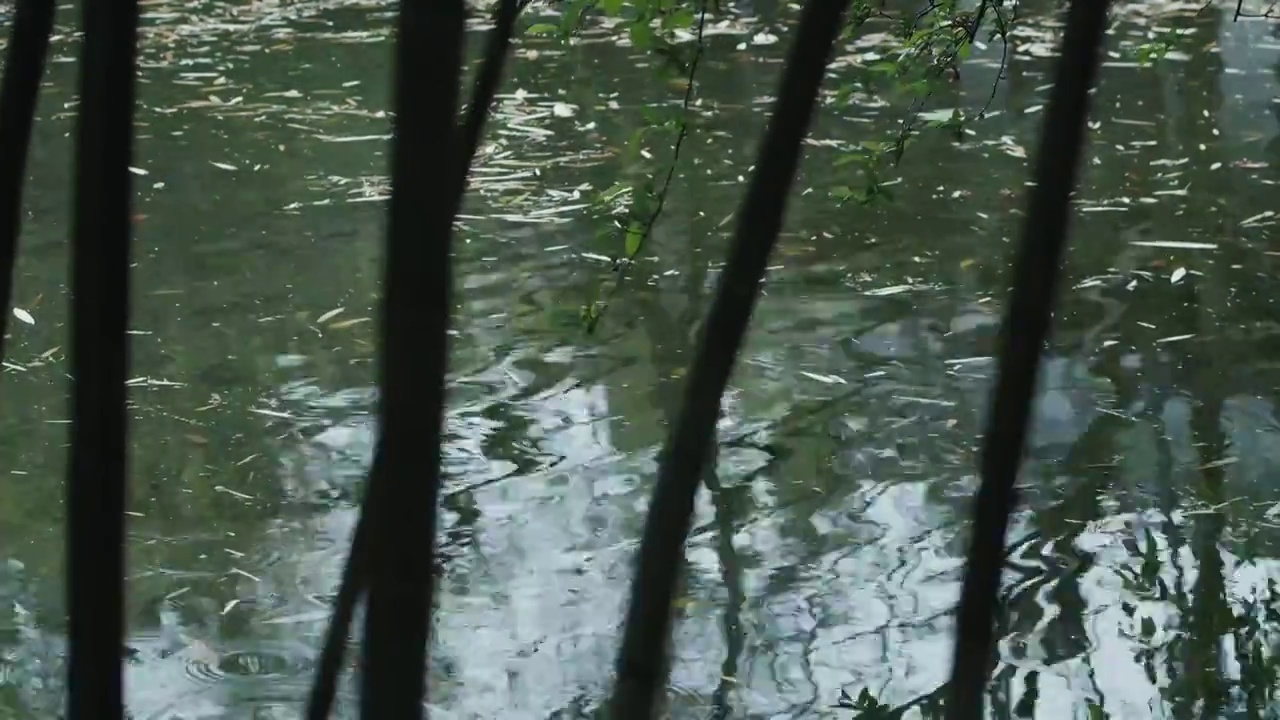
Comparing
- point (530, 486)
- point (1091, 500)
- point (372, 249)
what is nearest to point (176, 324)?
point (372, 249)

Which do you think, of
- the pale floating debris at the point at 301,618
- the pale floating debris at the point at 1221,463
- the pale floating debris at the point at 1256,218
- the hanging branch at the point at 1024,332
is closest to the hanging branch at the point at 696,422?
the hanging branch at the point at 1024,332

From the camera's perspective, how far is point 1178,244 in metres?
5.25

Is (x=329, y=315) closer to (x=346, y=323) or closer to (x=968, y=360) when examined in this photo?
(x=346, y=323)

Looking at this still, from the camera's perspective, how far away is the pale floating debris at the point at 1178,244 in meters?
5.20

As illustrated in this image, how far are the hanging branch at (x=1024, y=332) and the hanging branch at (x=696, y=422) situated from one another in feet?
0.54

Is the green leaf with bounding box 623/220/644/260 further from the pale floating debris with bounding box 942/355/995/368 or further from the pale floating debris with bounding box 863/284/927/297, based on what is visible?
the pale floating debris with bounding box 863/284/927/297

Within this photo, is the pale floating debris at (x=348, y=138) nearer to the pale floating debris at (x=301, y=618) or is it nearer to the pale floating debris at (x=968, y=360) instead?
the pale floating debris at (x=968, y=360)

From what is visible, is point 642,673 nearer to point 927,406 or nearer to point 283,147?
point 927,406

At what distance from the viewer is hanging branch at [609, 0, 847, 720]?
1.02 meters

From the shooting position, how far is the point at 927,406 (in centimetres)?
403

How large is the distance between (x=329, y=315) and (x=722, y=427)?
1.36 metres

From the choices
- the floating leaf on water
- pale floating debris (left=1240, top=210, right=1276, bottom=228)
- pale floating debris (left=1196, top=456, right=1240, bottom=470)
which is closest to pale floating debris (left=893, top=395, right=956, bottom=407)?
pale floating debris (left=1196, top=456, right=1240, bottom=470)

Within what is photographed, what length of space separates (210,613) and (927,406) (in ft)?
5.94

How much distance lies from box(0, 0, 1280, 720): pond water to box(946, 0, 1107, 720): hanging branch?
1.28m
